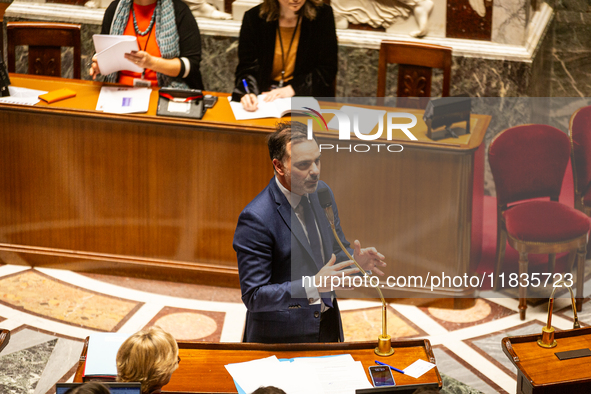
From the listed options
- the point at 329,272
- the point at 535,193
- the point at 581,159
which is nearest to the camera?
the point at 329,272

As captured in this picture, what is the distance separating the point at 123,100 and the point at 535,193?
101 inches

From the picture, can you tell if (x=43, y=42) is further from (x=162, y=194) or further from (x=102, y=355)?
(x=102, y=355)

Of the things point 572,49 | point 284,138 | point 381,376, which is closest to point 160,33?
point 284,138

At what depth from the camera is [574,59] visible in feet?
20.2

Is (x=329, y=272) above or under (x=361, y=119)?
under

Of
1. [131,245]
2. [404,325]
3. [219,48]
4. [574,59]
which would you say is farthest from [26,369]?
[574,59]

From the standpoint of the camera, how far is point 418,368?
2.65 metres

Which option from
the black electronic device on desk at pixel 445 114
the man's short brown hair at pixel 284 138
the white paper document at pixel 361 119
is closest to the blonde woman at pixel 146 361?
the man's short brown hair at pixel 284 138

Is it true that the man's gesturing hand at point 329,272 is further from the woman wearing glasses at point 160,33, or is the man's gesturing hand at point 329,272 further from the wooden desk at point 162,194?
the woman wearing glasses at point 160,33

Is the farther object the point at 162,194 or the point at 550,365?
the point at 162,194

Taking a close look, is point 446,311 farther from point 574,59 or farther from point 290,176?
point 574,59

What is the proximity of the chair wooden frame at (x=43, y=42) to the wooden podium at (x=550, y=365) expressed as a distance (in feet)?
12.4

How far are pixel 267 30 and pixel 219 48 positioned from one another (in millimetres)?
1730

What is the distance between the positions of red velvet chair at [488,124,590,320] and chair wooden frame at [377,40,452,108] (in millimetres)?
804
